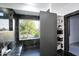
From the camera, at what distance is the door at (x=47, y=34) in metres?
2.11

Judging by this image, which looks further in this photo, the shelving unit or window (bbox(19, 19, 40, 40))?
the shelving unit

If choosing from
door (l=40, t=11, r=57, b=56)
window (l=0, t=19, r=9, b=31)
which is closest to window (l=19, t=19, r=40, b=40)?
door (l=40, t=11, r=57, b=56)

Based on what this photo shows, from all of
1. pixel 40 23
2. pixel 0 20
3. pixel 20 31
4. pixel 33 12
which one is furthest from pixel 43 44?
pixel 0 20

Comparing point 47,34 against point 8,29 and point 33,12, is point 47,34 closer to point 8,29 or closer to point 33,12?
point 33,12

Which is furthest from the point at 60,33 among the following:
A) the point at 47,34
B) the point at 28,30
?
the point at 28,30

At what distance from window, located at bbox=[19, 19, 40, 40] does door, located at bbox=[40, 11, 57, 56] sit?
15cm

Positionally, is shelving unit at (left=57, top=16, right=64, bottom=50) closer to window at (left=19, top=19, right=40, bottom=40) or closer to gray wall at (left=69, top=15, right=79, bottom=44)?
window at (left=19, top=19, right=40, bottom=40)

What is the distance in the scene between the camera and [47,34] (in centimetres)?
213

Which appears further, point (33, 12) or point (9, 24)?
point (33, 12)

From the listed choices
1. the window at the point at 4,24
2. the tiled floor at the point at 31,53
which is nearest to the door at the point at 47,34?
the tiled floor at the point at 31,53

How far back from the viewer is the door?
2.11 meters

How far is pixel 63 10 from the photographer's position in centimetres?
251

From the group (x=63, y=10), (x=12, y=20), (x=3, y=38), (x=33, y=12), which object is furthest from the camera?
(x=63, y=10)

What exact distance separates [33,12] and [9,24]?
63 centimetres
